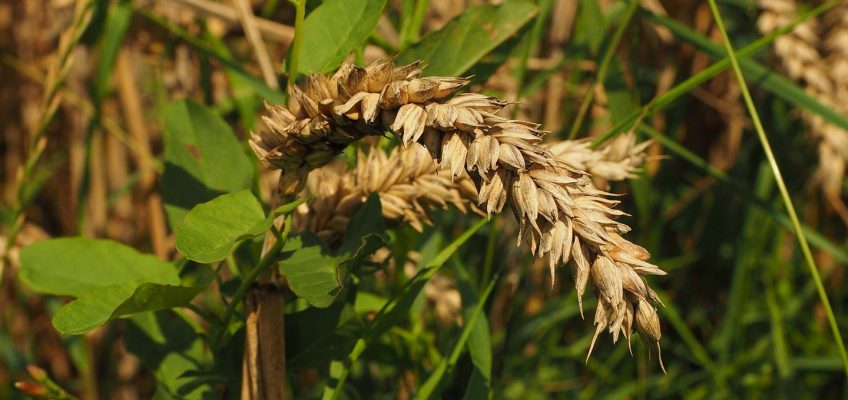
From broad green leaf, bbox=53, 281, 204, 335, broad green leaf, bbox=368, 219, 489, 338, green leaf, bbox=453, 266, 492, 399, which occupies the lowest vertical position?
green leaf, bbox=453, 266, 492, 399

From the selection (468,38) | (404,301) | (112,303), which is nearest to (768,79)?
(468,38)

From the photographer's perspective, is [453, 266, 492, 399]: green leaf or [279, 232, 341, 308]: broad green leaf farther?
[453, 266, 492, 399]: green leaf

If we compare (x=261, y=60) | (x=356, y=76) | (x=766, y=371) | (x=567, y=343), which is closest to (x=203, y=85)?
(x=261, y=60)

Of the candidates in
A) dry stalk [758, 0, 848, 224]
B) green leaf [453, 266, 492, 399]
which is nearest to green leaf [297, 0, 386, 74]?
green leaf [453, 266, 492, 399]

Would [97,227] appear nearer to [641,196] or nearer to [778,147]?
[641,196]

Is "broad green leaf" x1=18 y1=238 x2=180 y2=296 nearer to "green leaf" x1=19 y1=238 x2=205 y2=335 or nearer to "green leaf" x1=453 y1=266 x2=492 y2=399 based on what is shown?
"green leaf" x1=19 y1=238 x2=205 y2=335

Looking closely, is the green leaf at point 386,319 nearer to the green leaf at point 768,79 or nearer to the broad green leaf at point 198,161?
the broad green leaf at point 198,161
